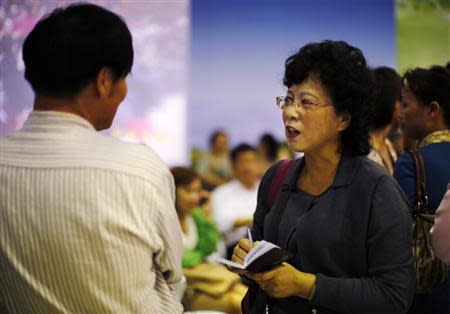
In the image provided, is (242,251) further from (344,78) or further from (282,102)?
(344,78)

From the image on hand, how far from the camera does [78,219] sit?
1.70 metres

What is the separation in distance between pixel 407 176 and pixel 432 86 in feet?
1.54

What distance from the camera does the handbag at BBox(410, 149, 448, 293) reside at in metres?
2.50

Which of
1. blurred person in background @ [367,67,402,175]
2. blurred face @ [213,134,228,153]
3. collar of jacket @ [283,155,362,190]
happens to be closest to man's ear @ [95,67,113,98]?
collar of jacket @ [283,155,362,190]

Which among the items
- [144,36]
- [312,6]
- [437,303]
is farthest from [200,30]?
[437,303]

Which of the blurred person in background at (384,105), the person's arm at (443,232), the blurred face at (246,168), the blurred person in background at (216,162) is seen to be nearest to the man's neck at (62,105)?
the person's arm at (443,232)

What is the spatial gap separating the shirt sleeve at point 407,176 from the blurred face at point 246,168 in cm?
376

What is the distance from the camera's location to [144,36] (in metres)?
7.15

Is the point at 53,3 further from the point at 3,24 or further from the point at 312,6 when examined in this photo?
the point at 312,6

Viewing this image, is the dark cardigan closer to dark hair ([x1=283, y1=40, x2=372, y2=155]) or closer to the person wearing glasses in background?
the person wearing glasses in background

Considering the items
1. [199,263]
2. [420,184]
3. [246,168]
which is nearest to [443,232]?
[420,184]

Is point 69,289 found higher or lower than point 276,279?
higher

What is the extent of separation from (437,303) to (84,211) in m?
1.66

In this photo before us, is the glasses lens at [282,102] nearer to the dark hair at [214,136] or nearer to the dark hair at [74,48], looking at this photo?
the dark hair at [74,48]
